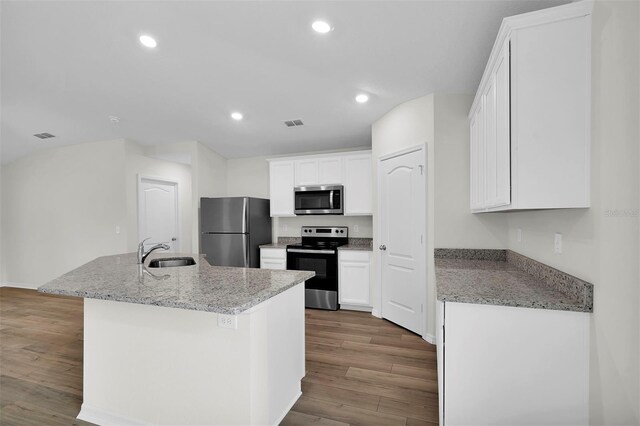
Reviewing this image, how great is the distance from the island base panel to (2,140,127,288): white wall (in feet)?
11.0

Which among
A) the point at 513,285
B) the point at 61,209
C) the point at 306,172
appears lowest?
the point at 513,285

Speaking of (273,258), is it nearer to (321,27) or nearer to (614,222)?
(321,27)

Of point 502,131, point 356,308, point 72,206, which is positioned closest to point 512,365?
point 502,131

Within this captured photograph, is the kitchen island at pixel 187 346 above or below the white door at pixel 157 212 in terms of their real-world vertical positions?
below

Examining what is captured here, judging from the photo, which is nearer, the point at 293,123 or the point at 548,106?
the point at 548,106

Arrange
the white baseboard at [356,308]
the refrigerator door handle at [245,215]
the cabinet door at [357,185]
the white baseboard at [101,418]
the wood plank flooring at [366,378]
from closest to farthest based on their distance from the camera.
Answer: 1. the white baseboard at [101,418]
2. the wood plank flooring at [366,378]
3. the white baseboard at [356,308]
4. the cabinet door at [357,185]
5. the refrigerator door handle at [245,215]

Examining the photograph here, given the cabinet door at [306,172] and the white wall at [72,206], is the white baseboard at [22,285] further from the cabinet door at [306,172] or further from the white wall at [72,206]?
the cabinet door at [306,172]

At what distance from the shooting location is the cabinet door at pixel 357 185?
421 centimetres

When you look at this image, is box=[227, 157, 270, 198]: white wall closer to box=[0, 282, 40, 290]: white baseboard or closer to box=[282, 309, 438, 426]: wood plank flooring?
box=[282, 309, 438, 426]: wood plank flooring

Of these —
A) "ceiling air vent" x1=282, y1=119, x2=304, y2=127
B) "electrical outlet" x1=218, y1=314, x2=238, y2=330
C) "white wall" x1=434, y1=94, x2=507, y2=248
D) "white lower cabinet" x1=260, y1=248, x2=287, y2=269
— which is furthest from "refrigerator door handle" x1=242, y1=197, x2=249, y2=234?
"electrical outlet" x1=218, y1=314, x2=238, y2=330

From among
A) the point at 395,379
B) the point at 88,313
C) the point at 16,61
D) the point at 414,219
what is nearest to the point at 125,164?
the point at 16,61

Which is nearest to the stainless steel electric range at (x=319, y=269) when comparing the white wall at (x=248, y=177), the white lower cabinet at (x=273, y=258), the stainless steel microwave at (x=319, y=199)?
the white lower cabinet at (x=273, y=258)

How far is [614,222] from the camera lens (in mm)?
1196

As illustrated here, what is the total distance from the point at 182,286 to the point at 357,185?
3015 millimetres
